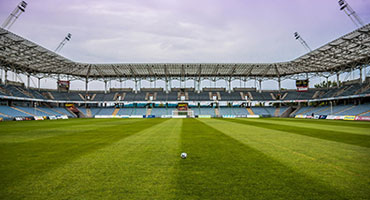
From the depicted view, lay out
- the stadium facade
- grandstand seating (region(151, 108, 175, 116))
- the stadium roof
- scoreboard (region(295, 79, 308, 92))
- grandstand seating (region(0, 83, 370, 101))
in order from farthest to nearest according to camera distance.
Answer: grandstand seating (region(151, 108, 175, 116)), grandstand seating (region(0, 83, 370, 101)), scoreboard (region(295, 79, 308, 92)), the stadium facade, the stadium roof

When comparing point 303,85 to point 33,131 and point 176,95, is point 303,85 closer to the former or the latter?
point 176,95

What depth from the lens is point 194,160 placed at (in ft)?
23.1

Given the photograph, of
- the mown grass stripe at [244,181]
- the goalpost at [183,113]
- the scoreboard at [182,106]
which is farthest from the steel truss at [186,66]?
the mown grass stripe at [244,181]

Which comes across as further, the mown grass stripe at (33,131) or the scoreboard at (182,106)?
the scoreboard at (182,106)

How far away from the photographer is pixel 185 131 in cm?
1748

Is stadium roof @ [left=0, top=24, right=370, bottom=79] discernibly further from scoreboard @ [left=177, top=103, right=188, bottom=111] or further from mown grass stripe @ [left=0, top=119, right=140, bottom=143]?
mown grass stripe @ [left=0, top=119, right=140, bottom=143]

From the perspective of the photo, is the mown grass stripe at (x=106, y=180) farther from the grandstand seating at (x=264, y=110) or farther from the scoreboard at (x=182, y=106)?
the grandstand seating at (x=264, y=110)

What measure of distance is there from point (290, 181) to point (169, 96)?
64.3 meters

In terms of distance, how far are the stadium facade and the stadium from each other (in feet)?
1.08

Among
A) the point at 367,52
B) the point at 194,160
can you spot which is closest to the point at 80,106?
the point at 194,160

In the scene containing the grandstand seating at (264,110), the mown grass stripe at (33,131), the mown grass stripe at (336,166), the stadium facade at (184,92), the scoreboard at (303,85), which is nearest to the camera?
the mown grass stripe at (336,166)

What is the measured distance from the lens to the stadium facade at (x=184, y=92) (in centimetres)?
4625

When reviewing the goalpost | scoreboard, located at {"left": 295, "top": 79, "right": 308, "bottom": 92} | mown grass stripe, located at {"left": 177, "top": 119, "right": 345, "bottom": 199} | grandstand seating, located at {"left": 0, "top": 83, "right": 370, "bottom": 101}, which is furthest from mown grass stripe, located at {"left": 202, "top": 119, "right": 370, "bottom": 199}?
grandstand seating, located at {"left": 0, "top": 83, "right": 370, "bottom": 101}

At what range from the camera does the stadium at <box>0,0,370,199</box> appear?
15.4 ft
